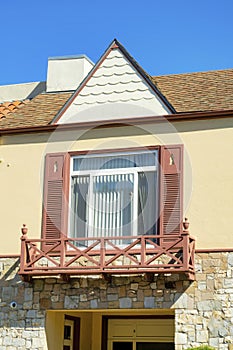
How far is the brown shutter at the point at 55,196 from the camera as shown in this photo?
15.7m

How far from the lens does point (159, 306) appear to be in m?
14.5

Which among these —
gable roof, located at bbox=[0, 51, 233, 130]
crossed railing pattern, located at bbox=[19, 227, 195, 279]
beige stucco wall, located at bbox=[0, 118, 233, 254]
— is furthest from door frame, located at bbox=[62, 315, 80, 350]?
gable roof, located at bbox=[0, 51, 233, 130]

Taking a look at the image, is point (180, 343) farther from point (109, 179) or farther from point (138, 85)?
point (138, 85)

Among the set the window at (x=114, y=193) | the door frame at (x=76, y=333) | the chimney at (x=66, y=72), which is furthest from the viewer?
the chimney at (x=66, y=72)

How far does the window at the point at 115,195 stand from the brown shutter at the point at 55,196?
19cm

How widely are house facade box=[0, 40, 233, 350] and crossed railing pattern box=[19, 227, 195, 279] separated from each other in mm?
26

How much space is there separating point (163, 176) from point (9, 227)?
3.78m

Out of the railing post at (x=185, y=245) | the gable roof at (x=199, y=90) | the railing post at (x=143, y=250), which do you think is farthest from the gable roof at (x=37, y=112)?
the railing post at (x=185, y=245)

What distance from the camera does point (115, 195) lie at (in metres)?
15.7

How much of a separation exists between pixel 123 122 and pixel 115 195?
5.56ft

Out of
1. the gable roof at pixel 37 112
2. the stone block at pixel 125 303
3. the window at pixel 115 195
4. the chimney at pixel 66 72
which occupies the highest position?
the chimney at pixel 66 72

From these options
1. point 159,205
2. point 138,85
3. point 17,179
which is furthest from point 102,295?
point 138,85

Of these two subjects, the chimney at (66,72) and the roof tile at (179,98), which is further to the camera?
the chimney at (66,72)

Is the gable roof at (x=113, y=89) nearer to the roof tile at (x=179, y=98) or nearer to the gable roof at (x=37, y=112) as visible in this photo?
the roof tile at (x=179, y=98)
